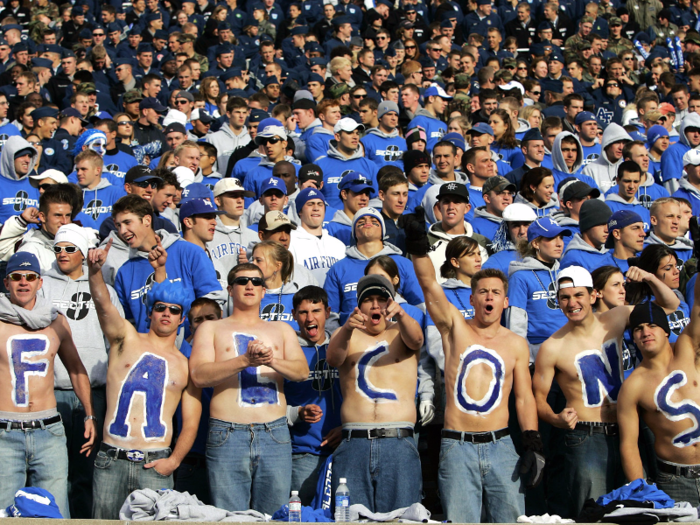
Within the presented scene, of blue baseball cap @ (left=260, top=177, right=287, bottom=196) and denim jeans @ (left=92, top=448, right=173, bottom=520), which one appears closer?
denim jeans @ (left=92, top=448, right=173, bottom=520)

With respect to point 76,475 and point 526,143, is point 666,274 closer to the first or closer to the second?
point 526,143

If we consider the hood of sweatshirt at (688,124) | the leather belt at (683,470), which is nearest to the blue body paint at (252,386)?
the leather belt at (683,470)

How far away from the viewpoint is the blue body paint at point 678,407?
584 centimetres

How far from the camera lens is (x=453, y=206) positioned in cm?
789

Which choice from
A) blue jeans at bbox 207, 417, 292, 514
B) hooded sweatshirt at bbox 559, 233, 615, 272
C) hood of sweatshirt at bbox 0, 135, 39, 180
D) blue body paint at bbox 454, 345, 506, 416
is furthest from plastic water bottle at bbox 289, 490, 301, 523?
hood of sweatshirt at bbox 0, 135, 39, 180

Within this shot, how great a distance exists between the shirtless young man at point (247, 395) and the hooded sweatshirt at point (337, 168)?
370cm

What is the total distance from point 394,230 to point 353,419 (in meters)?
2.69

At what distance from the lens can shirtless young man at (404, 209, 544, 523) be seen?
18.6 feet

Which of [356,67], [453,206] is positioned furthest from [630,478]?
[356,67]

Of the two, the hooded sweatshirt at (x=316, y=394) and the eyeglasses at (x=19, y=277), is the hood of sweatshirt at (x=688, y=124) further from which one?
the eyeglasses at (x=19, y=277)

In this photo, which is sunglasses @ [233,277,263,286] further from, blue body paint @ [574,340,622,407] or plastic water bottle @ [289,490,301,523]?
blue body paint @ [574,340,622,407]

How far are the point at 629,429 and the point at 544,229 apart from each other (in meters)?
1.86

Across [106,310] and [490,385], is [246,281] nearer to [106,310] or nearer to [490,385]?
[106,310]

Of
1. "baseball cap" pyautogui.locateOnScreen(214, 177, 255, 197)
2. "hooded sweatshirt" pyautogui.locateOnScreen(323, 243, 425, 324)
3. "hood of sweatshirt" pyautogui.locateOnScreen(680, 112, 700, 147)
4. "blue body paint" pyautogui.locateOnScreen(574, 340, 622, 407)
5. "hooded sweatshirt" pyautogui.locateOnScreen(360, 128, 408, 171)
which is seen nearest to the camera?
"blue body paint" pyautogui.locateOnScreen(574, 340, 622, 407)
